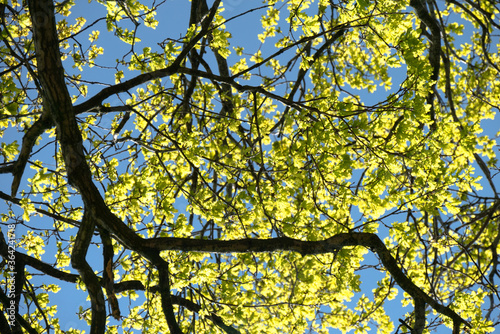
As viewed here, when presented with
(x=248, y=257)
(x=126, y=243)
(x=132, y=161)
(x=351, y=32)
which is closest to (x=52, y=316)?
(x=132, y=161)

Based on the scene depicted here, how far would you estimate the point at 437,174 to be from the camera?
4613 millimetres

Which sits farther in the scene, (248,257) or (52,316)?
(52,316)

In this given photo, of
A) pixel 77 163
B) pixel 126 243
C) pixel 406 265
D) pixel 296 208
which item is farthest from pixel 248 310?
pixel 77 163

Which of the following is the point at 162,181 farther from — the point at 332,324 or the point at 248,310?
the point at 332,324

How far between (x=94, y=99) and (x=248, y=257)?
269cm

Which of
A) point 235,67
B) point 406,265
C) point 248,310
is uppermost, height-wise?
point 235,67

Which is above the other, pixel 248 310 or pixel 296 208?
pixel 296 208

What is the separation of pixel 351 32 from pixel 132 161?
3473mm

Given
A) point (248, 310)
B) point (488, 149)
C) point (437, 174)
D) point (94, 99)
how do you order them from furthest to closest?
point (488, 149) → point (248, 310) → point (437, 174) → point (94, 99)

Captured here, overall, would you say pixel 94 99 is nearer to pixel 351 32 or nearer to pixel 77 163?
pixel 77 163

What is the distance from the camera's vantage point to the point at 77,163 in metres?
3.40

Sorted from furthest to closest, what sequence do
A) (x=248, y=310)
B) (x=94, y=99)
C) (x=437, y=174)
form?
(x=248, y=310)
(x=437, y=174)
(x=94, y=99)

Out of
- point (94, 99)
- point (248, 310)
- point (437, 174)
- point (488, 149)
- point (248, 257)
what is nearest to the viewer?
point (94, 99)

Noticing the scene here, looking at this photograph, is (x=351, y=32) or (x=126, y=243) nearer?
(x=126, y=243)
